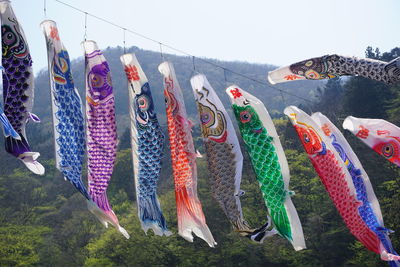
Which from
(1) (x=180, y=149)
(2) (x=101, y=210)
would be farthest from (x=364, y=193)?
(2) (x=101, y=210)

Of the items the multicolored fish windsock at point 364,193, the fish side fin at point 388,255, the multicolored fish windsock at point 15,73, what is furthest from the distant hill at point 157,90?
the multicolored fish windsock at point 15,73

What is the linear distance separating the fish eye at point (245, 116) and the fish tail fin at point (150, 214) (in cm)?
186

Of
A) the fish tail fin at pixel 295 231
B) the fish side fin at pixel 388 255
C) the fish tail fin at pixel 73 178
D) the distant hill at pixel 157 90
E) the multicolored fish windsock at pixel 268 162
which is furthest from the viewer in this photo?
the distant hill at pixel 157 90

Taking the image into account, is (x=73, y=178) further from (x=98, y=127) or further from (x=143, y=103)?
(x=143, y=103)

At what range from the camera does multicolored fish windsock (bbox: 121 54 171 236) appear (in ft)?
26.2

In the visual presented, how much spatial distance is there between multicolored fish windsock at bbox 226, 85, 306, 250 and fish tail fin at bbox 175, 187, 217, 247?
79cm

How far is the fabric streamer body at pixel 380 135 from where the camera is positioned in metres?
8.59

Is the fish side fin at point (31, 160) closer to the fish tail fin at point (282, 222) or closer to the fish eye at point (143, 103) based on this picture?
the fish eye at point (143, 103)

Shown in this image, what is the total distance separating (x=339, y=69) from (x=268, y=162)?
1959 mm

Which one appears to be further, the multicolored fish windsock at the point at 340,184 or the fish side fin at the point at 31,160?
the multicolored fish windsock at the point at 340,184

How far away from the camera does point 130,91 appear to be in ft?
26.5

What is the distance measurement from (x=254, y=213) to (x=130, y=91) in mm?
16526

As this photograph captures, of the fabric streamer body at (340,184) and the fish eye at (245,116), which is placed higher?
the fish eye at (245,116)

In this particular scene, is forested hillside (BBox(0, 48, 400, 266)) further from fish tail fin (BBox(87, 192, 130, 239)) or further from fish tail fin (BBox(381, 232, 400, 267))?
fish tail fin (BBox(87, 192, 130, 239))
